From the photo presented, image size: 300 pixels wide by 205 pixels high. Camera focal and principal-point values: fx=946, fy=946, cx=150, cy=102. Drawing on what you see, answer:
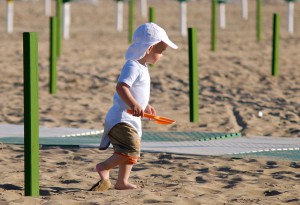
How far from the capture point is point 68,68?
587 inches

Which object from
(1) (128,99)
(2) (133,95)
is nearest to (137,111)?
(1) (128,99)

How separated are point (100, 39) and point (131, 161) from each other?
1485cm

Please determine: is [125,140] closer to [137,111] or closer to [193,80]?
[137,111]

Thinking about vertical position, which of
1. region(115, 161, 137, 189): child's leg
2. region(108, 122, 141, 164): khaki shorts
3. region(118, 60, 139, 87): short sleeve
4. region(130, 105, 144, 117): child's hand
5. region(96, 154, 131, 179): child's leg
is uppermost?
region(118, 60, 139, 87): short sleeve

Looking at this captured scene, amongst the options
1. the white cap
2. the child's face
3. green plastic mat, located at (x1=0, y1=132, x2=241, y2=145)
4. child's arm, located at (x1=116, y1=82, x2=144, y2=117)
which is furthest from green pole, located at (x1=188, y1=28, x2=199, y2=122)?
child's arm, located at (x1=116, y1=82, x2=144, y2=117)

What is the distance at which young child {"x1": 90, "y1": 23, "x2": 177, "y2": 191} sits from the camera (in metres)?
6.12

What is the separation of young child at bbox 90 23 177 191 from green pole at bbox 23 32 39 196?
53cm

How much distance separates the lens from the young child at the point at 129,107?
612 centimetres

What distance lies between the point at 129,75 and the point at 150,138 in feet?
9.19

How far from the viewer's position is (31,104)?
5801 millimetres

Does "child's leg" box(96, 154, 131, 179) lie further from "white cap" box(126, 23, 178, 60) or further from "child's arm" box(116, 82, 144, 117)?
"white cap" box(126, 23, 178, 60)

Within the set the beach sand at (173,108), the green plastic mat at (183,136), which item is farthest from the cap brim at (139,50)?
the green plastic mat at (183,136)

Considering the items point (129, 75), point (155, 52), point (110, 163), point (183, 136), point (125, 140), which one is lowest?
point (183, 136)

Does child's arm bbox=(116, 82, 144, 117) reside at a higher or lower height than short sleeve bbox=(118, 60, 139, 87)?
lower
